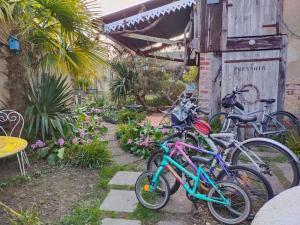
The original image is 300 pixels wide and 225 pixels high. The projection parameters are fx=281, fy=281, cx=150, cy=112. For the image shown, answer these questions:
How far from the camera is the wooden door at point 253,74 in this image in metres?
4.95

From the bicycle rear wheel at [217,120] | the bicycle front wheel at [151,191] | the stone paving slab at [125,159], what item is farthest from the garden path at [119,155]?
the bicycle rear wheel at [217,120]

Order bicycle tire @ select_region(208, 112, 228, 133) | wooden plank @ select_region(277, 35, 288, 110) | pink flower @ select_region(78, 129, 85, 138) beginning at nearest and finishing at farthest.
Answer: pink flower @ select_region(78, 129, 85, 138) → wooden plank @ select_region(277, 35, 288, 110) → bicycle tire @ select_region(208, 112, 228, 133)

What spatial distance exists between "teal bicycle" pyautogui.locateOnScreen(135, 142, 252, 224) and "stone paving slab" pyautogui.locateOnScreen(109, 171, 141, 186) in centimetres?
55

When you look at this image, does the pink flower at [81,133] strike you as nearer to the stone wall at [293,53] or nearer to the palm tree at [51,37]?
the palm tree at [51,37]

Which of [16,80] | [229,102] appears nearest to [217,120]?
[229,102]

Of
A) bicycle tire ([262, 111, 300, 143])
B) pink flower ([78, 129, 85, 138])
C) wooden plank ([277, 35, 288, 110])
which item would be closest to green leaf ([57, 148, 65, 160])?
pink flower ([78, 129, 85, 138])

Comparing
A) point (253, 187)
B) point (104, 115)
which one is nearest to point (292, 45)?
point (253, 187)

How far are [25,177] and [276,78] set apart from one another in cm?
430

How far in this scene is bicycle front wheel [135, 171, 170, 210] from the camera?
271cm

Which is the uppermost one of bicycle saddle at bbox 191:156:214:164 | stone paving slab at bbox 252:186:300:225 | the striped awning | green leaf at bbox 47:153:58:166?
the striped awning

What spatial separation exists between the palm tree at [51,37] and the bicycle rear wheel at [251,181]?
275 cm

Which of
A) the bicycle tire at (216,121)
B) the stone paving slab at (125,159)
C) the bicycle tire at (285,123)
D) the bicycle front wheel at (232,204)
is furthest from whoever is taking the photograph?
the bicycle tire at (216,121)

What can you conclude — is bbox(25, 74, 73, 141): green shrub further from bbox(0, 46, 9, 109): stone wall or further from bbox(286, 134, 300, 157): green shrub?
bbox(286, 134, 300, 157): green shrub

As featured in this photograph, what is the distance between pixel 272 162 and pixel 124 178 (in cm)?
199
